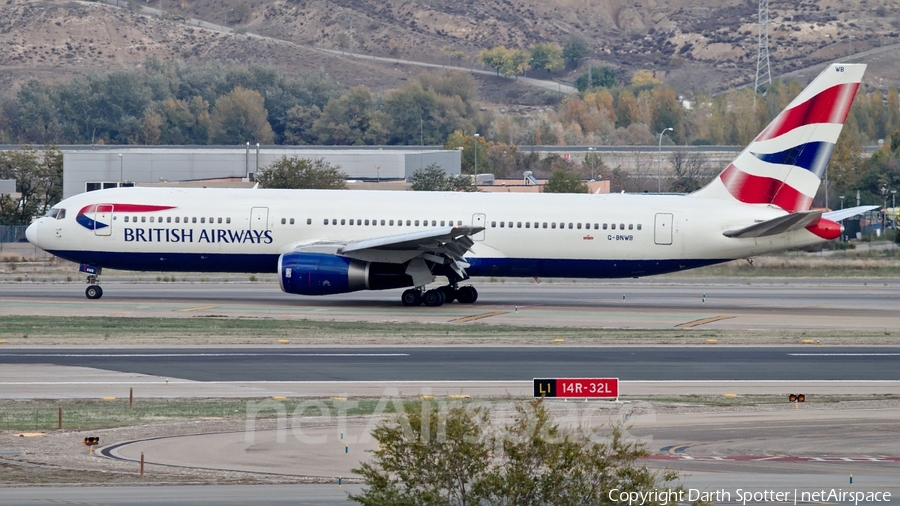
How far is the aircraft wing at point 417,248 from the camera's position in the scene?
35.4 meters

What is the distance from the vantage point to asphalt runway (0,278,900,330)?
35.2m

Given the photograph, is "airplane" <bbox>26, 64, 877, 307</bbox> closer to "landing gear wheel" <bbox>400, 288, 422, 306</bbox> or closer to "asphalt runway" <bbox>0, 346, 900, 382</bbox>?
"landing gear wheel" <bbox>400, 288, 422, 306</bbox>

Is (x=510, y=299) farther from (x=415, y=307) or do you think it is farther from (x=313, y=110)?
(x=313, y=110)

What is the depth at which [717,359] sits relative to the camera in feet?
90.5

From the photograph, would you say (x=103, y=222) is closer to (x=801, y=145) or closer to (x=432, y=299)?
(x=432, y=299)

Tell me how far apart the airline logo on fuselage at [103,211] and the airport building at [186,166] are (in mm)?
30041

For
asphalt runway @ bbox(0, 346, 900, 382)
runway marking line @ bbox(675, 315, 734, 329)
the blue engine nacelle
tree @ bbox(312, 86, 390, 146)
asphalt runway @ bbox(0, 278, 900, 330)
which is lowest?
asphalt runway @ bbox(0, 346, 900, 382)

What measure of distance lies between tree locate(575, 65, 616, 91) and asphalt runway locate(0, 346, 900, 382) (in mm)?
160818

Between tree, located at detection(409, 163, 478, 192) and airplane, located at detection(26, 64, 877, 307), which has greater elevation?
tree, located at detection(409, 163, 478, 192)

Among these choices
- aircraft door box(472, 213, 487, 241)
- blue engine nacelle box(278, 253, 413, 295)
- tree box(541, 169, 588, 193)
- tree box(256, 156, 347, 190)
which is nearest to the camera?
blue engine nacelle box(278, 253, 413, 295)

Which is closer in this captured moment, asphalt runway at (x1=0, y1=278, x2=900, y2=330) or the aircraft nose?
asphalt runway at (x1=0, y1=278, x2=900, y2=330)

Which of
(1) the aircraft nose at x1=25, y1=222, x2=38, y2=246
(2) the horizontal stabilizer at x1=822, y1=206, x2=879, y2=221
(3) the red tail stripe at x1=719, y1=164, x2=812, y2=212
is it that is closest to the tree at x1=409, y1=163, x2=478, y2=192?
(1) the aircraft nose at x1=25, y1=222, x2=38, y2=246

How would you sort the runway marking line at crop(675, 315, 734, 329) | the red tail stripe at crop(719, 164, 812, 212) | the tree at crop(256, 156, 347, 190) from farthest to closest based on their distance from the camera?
the tree at crop(256, 156, 347, 190)
the red tail stripe at crop(719, 164, 812, 212)
the runway marking line at crop(675, 315, 734, 329)

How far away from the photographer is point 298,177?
208ft
